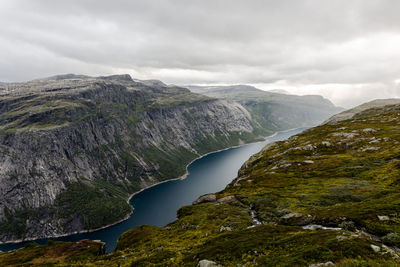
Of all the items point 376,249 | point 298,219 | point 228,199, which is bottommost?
point 228,199

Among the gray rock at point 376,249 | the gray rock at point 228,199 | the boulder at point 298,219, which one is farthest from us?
the gray rock at point 228,199

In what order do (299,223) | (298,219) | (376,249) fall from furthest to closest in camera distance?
1. (298,219)
2. (299,223)
3. (376,249)

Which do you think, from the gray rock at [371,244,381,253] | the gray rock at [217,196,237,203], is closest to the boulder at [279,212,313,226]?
the gray rock at [371,244,381,253]

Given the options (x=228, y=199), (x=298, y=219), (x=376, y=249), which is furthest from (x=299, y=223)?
(x=228, y=199)

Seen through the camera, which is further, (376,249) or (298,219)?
(298,219)

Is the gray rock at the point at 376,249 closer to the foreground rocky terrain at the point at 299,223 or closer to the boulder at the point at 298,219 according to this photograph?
the foreground rocky terrain at the point at 299,223

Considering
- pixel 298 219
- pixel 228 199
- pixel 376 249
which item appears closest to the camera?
pixel 376 249

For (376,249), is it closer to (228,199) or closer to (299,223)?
(299,223)

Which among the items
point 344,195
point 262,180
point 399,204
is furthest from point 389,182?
point 262,180

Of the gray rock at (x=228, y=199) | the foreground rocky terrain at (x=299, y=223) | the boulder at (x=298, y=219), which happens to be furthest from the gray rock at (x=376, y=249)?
the gray rock at (x=228, y=199)

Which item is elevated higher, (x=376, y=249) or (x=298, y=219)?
(x=376, y=249)
